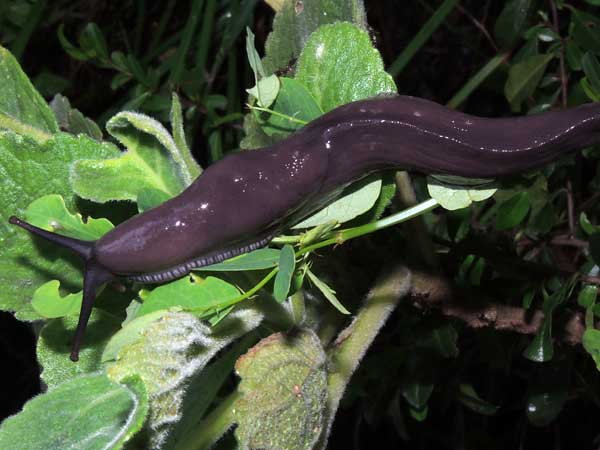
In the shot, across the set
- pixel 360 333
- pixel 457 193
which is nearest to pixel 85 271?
pixel 360 333

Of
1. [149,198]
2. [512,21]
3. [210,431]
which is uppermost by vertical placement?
[149,198]

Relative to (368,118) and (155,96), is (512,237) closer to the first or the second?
(368,118)

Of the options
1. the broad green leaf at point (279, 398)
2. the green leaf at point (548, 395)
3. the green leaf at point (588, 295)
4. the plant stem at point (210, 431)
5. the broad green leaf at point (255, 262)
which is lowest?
the green leaf at point (548, 395)

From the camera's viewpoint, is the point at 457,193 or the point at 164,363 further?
the point at 457,193

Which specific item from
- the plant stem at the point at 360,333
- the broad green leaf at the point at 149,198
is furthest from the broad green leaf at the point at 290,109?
the plant stem at the point at 360,333

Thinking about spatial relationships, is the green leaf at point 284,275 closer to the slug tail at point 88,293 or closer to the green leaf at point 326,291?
the green leaf at point 326,291

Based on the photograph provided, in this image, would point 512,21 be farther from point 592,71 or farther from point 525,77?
point 592,71
